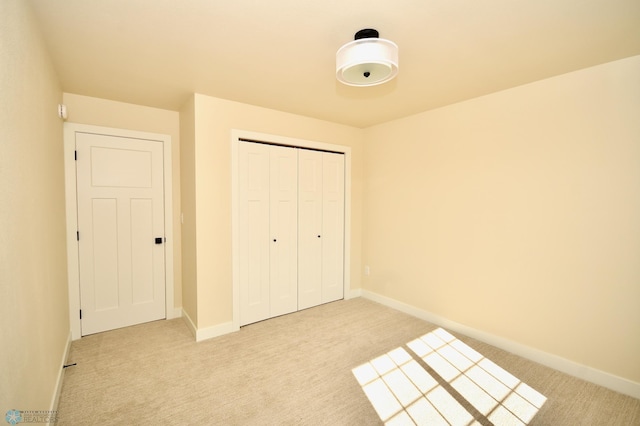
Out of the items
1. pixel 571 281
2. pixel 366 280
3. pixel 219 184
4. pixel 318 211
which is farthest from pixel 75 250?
pixel 571 281

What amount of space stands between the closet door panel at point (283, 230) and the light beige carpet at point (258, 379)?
37 centimetres

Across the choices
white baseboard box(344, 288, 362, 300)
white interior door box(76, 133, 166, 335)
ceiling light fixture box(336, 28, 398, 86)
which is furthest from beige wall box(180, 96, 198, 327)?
white baseboard box(344, 288, 362, 300)

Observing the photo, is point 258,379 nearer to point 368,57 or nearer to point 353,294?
point 353,294

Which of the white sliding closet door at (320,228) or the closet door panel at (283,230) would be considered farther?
the white sliding closet door at (320,228)

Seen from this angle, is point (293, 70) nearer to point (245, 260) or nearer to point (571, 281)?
point (245, 260)

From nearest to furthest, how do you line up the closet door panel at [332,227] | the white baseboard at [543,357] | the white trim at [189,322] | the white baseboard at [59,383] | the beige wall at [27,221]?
the beige wall at [27,221]
the white baseboard at [59,383]
the white baseboard at [543,357]
the white trim at [189,322]
the closet door panel at [332,227]

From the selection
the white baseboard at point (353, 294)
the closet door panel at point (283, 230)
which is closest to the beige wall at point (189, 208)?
the closet door panel at point (283, 230)

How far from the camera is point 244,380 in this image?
224 cm

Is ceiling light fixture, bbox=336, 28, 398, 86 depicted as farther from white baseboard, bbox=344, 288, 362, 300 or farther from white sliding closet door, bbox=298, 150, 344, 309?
white baseboard, bbox=344, 288, 362, 300

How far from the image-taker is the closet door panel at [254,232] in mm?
3164

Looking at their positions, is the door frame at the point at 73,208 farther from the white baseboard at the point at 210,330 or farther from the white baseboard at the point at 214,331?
the white baseboard at the point at 214,331

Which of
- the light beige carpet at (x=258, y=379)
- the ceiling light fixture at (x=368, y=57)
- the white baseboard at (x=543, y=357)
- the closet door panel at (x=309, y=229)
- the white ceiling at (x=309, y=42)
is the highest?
the white ceiling at (x=309, y=42)

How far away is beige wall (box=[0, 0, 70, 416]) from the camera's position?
112 centimetres

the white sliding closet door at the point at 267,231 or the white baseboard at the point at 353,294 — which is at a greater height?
the white sliding closet door at the point at 267,231
